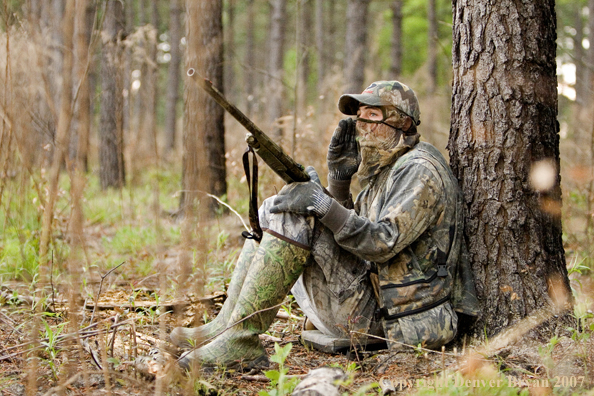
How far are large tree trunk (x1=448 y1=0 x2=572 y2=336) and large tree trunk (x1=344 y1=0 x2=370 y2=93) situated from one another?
679 centimetres

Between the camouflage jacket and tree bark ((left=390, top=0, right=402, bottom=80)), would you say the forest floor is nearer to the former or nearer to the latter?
the camouflage jacket

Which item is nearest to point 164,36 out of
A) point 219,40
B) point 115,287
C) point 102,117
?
point 102,117

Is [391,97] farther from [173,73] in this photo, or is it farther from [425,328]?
[173,73]

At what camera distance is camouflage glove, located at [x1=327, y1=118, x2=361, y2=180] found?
3428mm

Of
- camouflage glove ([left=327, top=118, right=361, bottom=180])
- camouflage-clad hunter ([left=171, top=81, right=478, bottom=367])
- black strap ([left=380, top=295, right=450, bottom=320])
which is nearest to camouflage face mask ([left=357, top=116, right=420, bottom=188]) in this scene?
camouflage-clad hunter ([left=171, top=81, right=478, bottom=367])

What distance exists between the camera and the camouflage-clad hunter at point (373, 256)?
8.98ft

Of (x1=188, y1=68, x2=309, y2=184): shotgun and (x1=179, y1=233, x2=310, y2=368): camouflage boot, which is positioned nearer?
(x1=188, y1=68, x2=309, y2=184): shotgun

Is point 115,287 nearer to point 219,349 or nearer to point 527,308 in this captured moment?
point 219,349

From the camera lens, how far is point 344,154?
3.46 m

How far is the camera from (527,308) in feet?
9.61

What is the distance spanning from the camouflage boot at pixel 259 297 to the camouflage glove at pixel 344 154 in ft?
2.63

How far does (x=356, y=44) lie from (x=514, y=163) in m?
7.57

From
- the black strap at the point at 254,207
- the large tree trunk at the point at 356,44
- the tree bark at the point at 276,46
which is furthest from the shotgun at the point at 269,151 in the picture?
the tree bark at the point at 276,46

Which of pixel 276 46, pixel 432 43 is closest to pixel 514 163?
pixel 276 46
